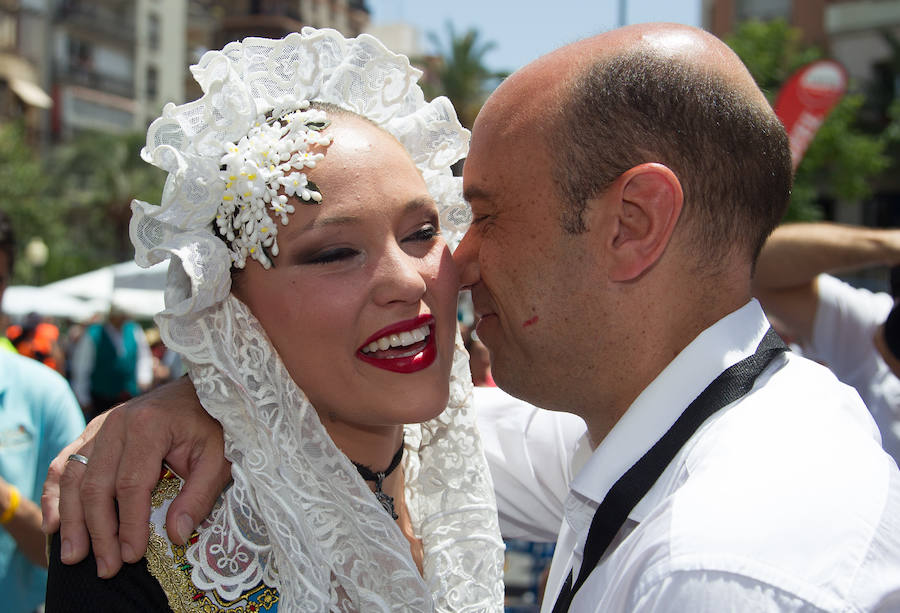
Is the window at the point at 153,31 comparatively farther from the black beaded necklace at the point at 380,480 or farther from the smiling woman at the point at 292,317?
the black beaded necklace at the point at 380,480

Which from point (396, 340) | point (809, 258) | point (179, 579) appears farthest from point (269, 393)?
point (809, 258)

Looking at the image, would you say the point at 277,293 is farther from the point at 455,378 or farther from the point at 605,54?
the point at 605,54

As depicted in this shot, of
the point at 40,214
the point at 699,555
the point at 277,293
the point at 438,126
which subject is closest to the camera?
the point at 699,555

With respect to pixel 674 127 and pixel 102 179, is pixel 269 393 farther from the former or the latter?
pixel 102 179

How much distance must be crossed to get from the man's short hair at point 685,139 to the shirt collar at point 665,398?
17 centimetres

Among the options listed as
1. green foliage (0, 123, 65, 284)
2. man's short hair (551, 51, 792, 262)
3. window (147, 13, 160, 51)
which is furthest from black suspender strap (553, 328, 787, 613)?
window (147, 13, 160, 51)

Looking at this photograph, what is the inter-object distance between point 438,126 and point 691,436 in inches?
42.2

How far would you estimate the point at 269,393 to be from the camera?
187cm

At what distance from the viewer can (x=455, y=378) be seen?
2.31 m

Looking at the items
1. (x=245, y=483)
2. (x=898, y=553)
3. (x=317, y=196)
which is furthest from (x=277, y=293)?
(x=898, y=553)

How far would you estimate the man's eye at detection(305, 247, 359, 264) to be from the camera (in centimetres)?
185

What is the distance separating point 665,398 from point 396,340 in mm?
593

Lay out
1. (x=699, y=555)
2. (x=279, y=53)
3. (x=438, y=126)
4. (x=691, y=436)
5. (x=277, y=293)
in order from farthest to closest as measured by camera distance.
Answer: (x=438, y=126), (x=279, y=53), (x=277, y=293), (x=691, y=436), (x=699, y=555)

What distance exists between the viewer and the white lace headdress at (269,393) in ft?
5.85
